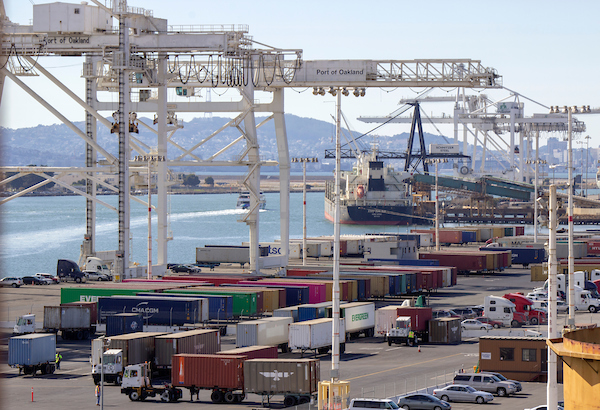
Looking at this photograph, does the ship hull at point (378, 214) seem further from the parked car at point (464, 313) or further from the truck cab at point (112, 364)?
the truck cab at point (112, 364)

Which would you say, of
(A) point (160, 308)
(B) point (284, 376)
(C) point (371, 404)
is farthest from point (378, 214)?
(C) point (371, 404)

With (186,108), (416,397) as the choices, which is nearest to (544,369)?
(416,397)

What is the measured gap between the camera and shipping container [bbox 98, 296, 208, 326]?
159 feet

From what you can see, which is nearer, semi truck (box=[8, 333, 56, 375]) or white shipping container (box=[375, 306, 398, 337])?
semi truck (box=[8, 333, 56, 375])

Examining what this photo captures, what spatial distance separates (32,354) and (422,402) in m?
18.1

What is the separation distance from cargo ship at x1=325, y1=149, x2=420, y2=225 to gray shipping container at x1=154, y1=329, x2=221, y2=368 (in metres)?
141

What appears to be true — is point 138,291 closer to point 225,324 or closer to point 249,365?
point 225,324

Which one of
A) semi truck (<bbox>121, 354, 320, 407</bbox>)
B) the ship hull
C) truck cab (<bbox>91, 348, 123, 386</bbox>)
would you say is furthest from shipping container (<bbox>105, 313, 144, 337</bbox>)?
the ship hull

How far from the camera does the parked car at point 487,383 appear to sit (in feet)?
113

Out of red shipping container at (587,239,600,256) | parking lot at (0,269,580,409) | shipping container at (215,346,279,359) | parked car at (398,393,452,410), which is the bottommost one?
parking lot at (0,269,580,409)

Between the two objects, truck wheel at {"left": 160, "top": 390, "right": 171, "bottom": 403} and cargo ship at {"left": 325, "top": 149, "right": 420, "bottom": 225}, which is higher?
cargo ship at {"left": 325, "top": 149, "right": 420, "bottom": 225}

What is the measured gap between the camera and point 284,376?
3241 cm

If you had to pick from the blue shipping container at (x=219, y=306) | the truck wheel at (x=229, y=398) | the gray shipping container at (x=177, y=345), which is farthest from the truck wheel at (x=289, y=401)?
the blue shipping container at (x=219, y=306)

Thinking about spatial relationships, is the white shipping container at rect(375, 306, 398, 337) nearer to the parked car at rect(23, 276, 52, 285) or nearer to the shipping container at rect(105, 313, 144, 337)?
the shipping container at rect(105, 313, 144, 337)
